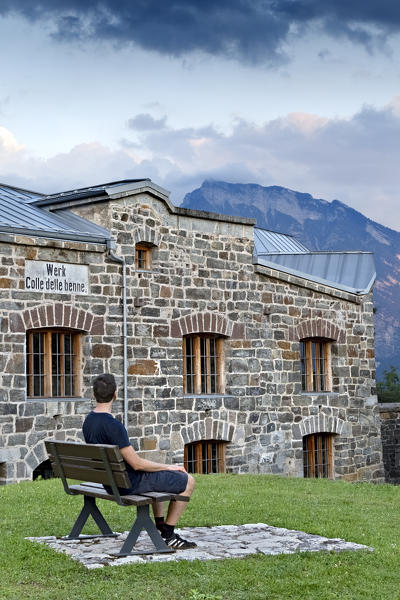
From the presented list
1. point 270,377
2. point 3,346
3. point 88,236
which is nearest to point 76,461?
point 3,346

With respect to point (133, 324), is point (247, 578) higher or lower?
lower

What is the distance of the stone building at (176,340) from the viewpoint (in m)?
14.2

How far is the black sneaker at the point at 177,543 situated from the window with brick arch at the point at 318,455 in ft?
39.5

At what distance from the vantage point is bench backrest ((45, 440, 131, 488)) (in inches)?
273

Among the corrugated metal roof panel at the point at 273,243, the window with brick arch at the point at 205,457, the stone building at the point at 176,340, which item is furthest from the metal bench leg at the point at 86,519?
the corrugated metal roof panel at the point at 273,243

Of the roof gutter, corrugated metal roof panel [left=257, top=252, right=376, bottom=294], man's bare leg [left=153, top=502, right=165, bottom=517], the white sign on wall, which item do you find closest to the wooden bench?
man's bare leg [left=153, top=502, right=165, bottom=517]

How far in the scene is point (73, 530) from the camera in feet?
25.1

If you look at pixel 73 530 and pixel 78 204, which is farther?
pixel 78 204

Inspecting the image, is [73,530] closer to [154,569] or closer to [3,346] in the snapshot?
[154,569]

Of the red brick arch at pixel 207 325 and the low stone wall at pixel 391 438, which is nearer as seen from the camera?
the red brick arch at pixel 207 325

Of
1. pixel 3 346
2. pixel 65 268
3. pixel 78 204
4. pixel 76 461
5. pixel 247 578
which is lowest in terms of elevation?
pixel 247 578

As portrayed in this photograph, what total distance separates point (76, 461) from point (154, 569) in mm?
1380

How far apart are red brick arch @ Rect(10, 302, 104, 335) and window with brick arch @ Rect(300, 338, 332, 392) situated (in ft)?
19.5

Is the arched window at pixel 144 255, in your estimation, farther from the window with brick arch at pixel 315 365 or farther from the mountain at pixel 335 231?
the mountain at pixel 335 231
